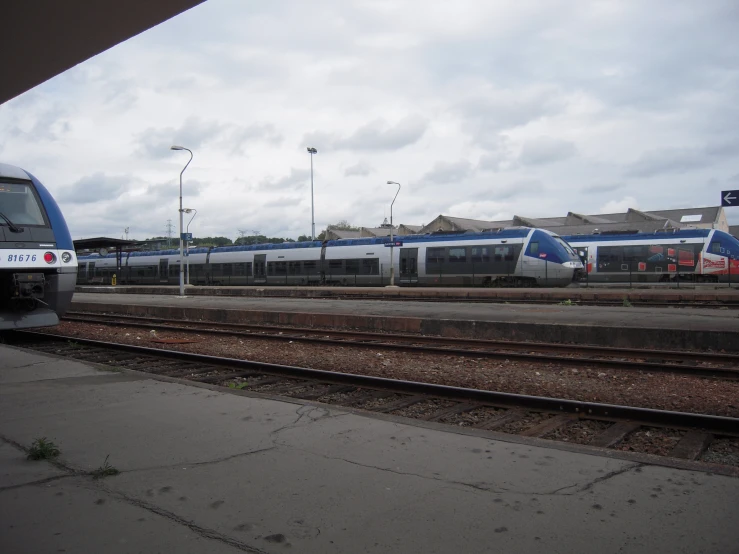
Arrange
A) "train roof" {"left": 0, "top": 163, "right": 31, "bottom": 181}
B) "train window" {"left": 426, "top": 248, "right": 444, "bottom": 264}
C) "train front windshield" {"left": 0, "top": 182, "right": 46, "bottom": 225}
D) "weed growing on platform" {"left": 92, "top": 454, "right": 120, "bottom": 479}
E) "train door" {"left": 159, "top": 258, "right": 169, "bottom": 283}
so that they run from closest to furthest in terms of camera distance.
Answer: "weed growing on platform" {"left": 92, "top": 454, "right": 120, "bottom": 479}, "train front windshield" {"left": 0, "top": 182, "right": 46, "bottom": 225}, "train roof" {"left": 0, "top": 163, "right": 31, "bottom": 181}, "train window" {"left": 426, "top": 248, "right": 444, "bottom": 264}, "train door" {"left": 159, "top": 258, "right": 169, "bottom": 283}

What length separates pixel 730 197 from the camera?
1395 cm

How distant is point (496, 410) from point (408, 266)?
26.0 metres

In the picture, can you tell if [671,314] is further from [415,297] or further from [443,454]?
[443,454]

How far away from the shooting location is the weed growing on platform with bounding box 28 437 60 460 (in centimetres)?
429

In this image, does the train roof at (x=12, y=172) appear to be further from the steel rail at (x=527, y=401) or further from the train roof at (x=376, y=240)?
the train roof at (x=376, y=240)

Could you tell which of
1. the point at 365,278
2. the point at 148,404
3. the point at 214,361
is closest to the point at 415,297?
the point at 365,278

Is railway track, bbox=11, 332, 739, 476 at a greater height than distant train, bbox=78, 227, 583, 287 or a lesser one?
lesser

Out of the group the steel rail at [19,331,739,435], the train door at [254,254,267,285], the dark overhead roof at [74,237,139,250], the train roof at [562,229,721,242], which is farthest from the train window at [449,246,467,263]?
the steel rail at [19,331,739,435]

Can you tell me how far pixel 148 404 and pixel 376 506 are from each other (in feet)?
11.9

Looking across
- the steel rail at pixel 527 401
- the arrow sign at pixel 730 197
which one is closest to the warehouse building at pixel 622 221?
the arrow sign at pixel 730 197

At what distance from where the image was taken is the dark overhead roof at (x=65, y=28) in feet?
Answer: 14.0

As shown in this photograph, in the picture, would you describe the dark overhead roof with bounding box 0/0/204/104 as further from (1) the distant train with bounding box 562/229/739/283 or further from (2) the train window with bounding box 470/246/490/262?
(1) the distant train with bounding box 562/229/739/283

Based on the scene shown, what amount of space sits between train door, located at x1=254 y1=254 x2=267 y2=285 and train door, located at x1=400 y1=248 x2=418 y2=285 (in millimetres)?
10501

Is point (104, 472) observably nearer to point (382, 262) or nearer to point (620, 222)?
point (382, 262)
